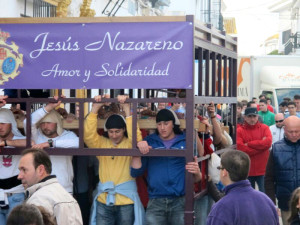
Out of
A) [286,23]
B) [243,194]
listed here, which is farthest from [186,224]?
[286,23]

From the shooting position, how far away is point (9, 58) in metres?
7.55

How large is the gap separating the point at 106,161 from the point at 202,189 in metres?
1.16

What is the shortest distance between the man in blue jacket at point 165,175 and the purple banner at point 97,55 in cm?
51

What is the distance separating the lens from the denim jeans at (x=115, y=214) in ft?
24.7

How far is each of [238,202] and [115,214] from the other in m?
2.44

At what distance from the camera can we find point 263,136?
1164 cm

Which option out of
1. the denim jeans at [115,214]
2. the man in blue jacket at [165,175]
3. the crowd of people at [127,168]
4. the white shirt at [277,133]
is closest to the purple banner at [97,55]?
the crowd of people at [127,168]

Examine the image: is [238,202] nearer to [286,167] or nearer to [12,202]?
[12,202]

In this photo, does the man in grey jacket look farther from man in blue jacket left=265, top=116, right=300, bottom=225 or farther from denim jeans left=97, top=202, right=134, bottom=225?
man in blue jacket left=265, top=116, right=300, bottom=225

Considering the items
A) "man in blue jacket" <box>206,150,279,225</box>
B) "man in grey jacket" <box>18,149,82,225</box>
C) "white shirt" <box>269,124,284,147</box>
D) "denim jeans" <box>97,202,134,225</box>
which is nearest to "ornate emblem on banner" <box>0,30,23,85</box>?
"denim jeans" <box>97,202,134,225</box>

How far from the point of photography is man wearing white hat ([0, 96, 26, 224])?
7422 mm

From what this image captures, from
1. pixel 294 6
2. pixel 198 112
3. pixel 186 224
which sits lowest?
pixel 186 224

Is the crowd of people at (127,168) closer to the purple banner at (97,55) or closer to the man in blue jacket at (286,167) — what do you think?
the man in blue jacket at (286,167)

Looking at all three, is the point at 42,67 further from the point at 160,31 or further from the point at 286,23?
the point at 286,23
